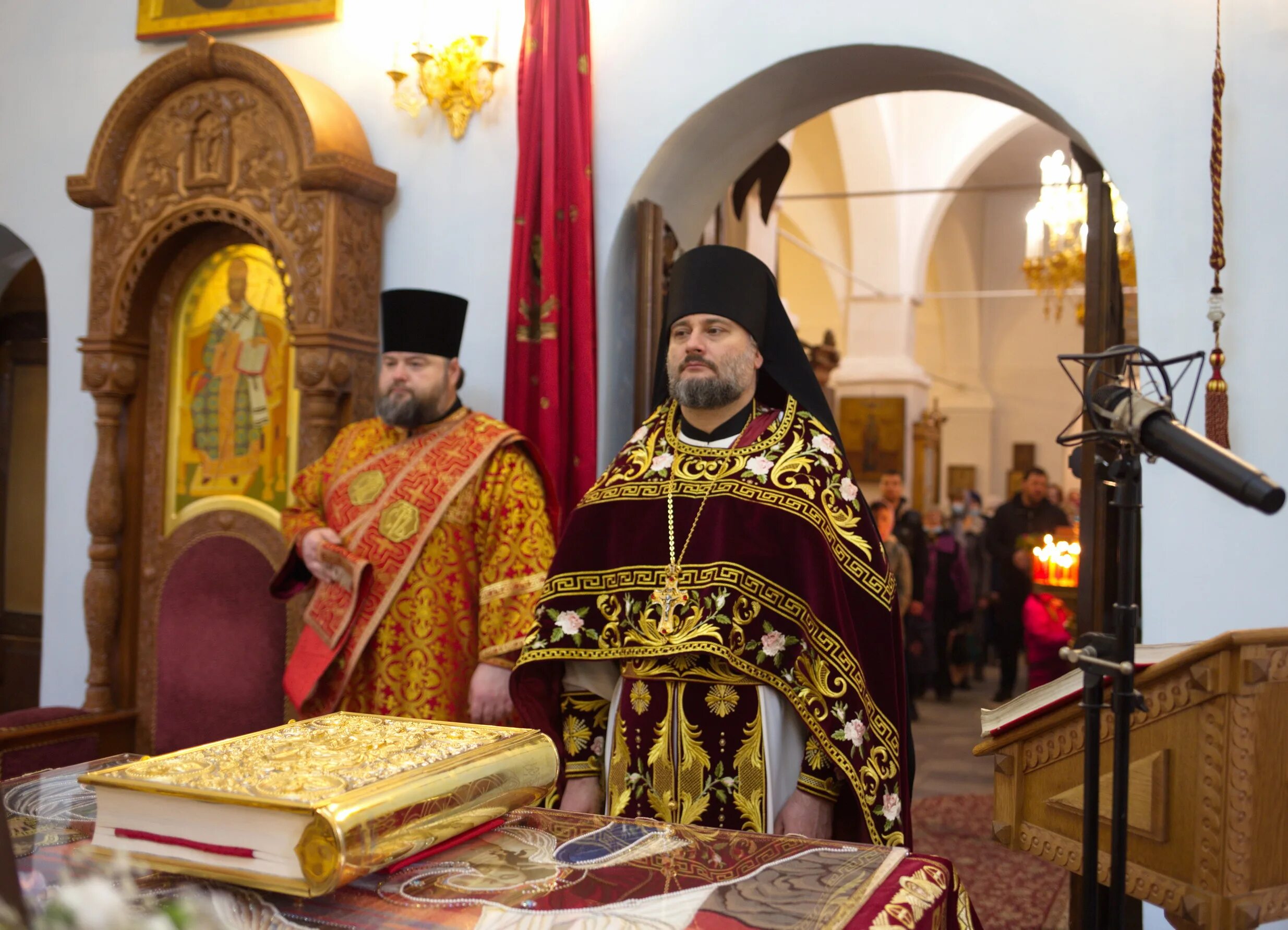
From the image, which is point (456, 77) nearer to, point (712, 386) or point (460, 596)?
point (460, 596)

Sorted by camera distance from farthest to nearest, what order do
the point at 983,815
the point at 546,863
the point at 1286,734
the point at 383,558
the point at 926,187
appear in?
the point at 926,187 → the point at 983,815 → the point at 383,558 → the point at 1286,734 → the point at 546,863

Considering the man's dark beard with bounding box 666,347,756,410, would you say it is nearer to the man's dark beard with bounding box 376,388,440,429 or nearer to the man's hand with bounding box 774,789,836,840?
the man's hand with bounding box 774,789,836,840

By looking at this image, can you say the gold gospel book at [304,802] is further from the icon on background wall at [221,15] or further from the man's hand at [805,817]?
the icon on background wall at [221,15]

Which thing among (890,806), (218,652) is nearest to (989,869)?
(890,806)

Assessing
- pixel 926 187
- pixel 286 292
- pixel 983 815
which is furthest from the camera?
pixel 926 187

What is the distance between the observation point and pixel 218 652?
4105 millimetres

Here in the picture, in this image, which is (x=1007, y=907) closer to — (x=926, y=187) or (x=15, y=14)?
(x=15, y=14)

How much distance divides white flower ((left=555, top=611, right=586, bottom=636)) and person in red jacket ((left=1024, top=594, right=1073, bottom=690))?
3509mm

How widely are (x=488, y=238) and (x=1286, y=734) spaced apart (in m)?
3.06

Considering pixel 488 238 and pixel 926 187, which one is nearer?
pixel 488 238

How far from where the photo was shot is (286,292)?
4.06 meters

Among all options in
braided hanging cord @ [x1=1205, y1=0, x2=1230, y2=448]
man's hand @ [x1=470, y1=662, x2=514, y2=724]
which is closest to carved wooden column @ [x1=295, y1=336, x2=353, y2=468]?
man's hand @ [x1=470, y1=662, x2=514, y2=724]

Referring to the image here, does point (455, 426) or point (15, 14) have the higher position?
point (15, 14)

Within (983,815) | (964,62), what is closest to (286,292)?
(964,62)
